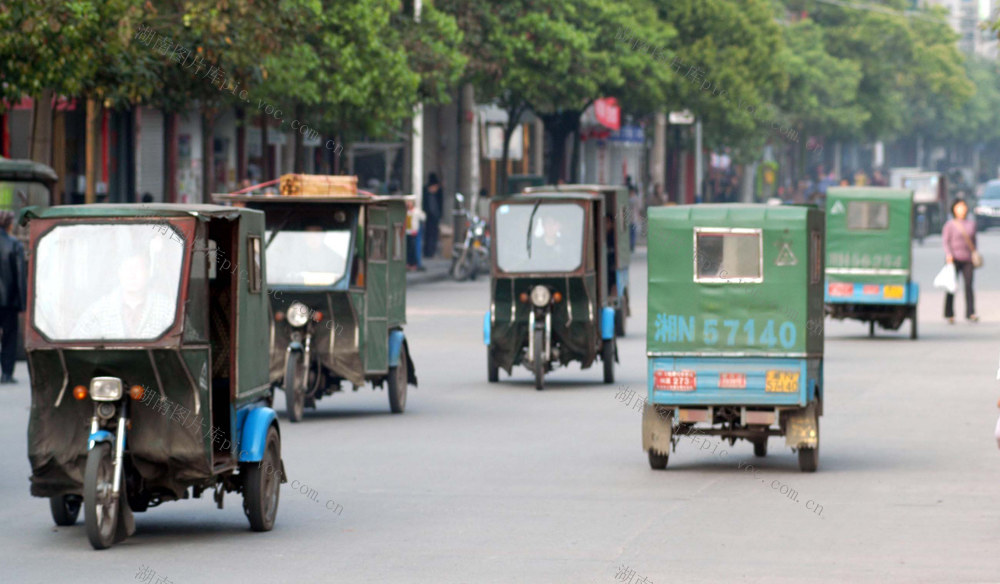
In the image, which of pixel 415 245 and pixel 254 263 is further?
pixel 415 245

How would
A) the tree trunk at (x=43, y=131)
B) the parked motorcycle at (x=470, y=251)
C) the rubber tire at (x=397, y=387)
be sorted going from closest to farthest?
the rubber tire at (x=397, y=387) < the tree trunk at (x=43, y=131) < the parked motorcycle at (x=470, y=251)

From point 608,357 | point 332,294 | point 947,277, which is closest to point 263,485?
point 332,294

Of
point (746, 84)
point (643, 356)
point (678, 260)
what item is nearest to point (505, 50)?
point (746, 84)

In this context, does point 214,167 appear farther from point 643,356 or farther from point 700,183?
point 700,183

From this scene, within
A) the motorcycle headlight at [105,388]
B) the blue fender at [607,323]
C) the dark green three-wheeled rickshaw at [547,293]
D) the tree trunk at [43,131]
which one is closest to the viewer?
the motorcycle headlight at [105,388]

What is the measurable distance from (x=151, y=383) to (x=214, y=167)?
32.4 meters

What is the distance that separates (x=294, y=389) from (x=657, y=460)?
4.31 m

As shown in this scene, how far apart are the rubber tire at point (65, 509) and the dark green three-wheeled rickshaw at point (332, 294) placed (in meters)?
6.31

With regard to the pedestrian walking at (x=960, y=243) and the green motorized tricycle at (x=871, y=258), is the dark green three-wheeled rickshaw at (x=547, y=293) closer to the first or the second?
the green motorized tricycle at (x=871, y=258)

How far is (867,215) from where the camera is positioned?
28578mm

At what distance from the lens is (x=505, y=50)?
46062 millimetres

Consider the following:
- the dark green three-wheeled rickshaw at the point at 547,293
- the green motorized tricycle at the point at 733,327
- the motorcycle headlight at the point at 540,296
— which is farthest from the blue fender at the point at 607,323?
the green motorized tricycle at the point at 733,327

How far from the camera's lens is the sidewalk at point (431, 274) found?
40.0 m

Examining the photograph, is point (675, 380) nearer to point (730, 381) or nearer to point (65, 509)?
point (730, 381)
